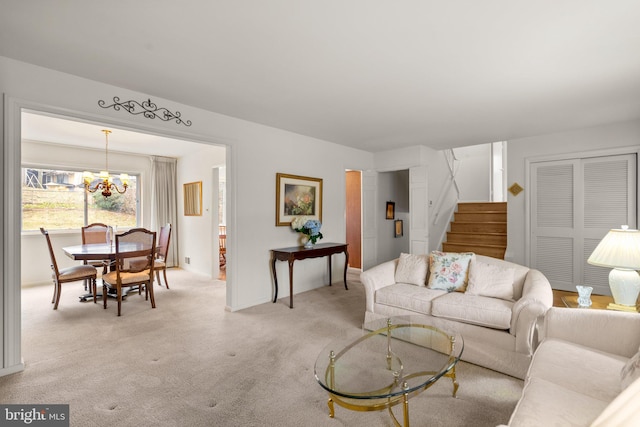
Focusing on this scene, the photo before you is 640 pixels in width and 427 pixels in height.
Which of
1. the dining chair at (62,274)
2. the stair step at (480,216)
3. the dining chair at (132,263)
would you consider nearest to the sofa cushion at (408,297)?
the dining chair at (132,263)

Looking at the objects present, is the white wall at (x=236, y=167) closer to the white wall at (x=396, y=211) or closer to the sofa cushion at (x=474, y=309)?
the white wall at (x=396, y=211)

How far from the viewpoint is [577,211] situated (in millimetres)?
4449

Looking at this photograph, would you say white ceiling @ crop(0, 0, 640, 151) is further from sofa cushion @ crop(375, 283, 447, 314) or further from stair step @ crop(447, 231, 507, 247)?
stair step @ crop(447, 231, 507, 247)

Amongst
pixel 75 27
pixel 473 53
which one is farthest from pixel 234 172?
pixel 473 53

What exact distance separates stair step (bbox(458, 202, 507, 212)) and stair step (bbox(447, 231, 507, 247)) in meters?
0.73

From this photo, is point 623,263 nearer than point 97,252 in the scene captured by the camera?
Yes

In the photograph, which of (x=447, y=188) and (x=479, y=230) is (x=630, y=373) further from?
(x=447, y=188)

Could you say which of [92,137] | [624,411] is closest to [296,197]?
[92,137]

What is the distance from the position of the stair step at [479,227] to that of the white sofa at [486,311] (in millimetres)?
3130

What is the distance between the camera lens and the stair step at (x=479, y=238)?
559 cm

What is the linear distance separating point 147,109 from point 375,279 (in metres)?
2.90

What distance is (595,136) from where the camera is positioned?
430 centimetres

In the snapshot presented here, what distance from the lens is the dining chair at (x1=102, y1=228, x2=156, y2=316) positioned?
3729 mm

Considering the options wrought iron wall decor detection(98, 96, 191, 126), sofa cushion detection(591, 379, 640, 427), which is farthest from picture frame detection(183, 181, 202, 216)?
sofa cushion detection(591, 379, 640, 427)
